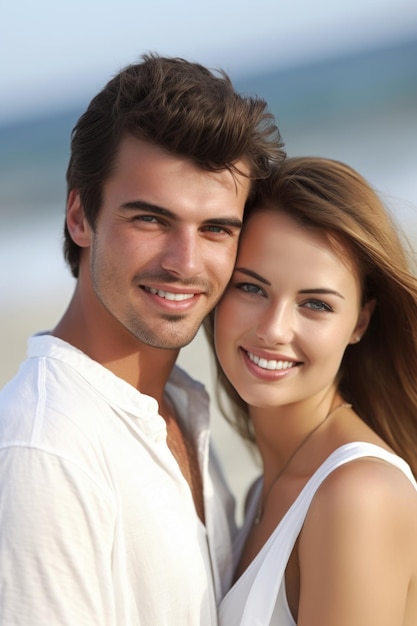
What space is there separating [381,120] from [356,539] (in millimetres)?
16301

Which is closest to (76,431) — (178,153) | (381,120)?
(178,153)

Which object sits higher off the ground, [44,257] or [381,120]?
[381,120]

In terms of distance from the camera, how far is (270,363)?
3127 mm

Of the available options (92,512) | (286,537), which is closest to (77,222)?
(92,512)

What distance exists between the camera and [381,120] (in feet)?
58.8

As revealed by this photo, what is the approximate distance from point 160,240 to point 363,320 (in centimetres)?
92

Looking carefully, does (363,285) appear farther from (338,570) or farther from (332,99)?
(332,99)

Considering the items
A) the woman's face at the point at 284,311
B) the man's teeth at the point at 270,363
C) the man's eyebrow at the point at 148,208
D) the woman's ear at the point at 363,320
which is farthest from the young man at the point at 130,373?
the woman's ear at the point at 363,320

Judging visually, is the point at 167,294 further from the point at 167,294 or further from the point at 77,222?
the point at 77,222

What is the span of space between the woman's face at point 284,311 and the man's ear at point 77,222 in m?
0.54

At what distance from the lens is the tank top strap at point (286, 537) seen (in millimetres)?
2752

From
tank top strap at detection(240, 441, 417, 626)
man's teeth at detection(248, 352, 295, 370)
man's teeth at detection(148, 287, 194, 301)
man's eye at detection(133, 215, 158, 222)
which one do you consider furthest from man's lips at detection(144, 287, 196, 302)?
tank top strap at detection(240, 441, 417, 626)

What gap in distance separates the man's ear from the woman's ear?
3.49 feet

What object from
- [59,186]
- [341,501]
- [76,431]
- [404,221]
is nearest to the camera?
[76,431]
